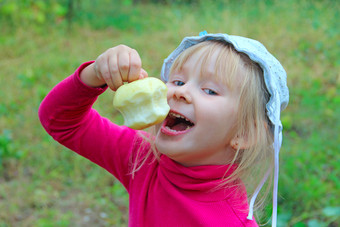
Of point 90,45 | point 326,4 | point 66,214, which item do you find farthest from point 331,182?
point 326,4

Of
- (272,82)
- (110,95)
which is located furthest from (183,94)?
(110,95)

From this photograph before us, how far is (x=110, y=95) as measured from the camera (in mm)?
4320

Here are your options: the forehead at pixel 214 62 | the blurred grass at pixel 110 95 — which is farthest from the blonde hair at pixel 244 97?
the blurred grass at pixel 110 95

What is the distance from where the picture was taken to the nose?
1318mm

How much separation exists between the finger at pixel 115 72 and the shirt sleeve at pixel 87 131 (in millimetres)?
183

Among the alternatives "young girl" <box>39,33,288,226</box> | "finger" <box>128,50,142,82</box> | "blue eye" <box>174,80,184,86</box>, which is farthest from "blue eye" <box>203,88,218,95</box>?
"finger" <box>128,50,142,82</box>

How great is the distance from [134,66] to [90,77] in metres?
0.24

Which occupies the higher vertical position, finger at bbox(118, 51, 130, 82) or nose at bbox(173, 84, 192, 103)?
finger at bbox(118, 51, 130, 82)

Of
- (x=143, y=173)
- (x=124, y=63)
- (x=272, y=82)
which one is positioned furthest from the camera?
(x=143, y=173)

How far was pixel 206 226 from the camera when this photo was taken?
1.30 metres

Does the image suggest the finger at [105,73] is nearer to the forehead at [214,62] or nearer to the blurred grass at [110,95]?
the forehead at [214,62]

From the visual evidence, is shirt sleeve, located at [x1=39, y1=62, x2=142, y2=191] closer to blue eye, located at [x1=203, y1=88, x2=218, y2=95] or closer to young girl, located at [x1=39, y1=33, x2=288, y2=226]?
young girl, located at [x1=39, y1=33, x2=288, y2=226]

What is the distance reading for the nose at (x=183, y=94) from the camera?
1.32m

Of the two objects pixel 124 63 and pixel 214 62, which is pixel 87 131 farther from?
pixel 214 62
